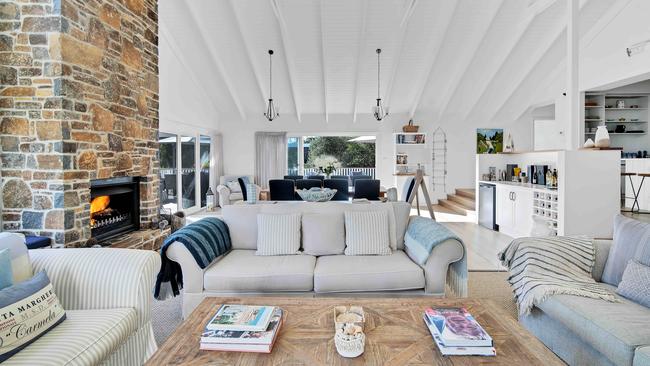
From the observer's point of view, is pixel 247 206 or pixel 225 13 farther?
pixel 225 13

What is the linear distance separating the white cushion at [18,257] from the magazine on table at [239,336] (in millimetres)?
1130

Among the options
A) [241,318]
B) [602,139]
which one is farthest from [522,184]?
[241,318]

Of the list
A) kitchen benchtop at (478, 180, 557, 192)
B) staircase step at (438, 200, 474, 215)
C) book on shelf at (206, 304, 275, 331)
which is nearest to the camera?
book on shelf at (206, 304, 275, 331)

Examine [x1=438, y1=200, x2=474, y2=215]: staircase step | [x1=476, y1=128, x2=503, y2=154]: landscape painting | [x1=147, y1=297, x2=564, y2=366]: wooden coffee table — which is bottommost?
[x1=438, y1=200, x2=474, y2=215]: staircase step

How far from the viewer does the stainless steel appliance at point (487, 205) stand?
6.14m

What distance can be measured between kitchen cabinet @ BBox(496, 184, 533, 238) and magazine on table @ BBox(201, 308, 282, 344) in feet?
15.7

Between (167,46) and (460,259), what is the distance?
21.5ft

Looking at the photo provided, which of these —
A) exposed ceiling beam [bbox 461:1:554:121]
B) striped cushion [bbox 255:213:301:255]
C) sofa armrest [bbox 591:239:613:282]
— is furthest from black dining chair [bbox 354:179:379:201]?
sofa armrest [bbox 591:239:613:282]

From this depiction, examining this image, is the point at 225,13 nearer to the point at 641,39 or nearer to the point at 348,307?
the point at 348,307

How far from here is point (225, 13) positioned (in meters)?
6.10

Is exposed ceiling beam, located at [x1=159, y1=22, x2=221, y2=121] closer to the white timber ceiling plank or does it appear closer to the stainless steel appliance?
the white timber ceiling plank

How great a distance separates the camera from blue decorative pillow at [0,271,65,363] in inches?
59.4

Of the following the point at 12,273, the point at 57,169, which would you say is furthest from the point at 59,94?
the point at 12,273

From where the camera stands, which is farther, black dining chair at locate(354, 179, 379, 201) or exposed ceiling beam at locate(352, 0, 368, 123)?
black dining chair at locate(354, 179, 379, 201)
